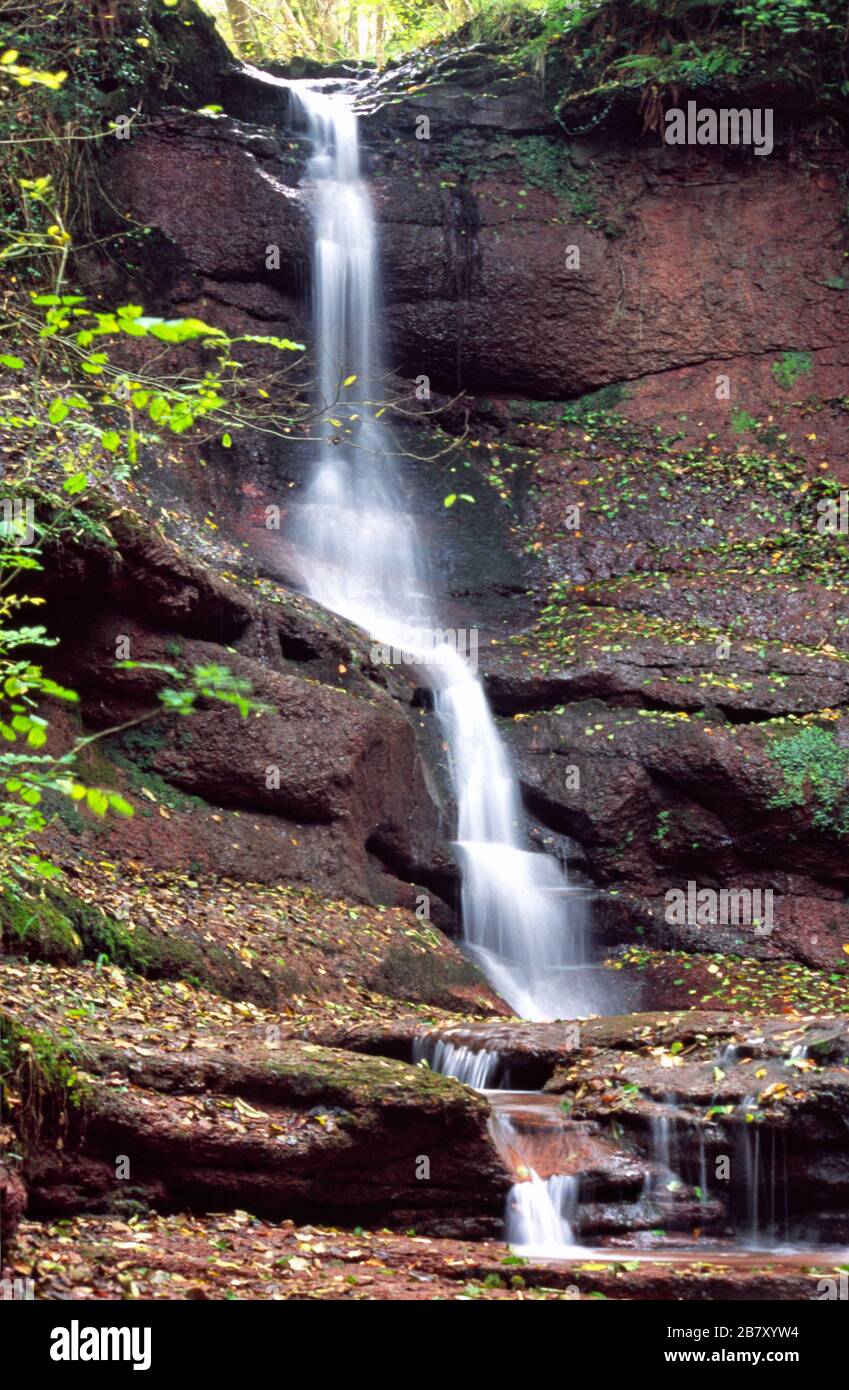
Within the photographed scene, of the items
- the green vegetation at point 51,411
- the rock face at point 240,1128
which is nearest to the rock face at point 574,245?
the green vegetation at point 51,411

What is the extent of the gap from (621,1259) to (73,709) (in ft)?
21.4

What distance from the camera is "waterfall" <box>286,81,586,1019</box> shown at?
43.7ft

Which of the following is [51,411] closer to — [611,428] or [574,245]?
[611,428]

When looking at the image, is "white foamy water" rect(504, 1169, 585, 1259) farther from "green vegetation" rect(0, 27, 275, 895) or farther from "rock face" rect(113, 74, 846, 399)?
"rock face" rect(113, 74, 846, 399)

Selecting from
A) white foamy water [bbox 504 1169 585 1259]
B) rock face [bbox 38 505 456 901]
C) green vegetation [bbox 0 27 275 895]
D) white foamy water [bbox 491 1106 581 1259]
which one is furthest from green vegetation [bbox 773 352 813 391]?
white foamy water [bbox 504 1169 585 1259]

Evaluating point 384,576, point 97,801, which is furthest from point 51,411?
point 384,576

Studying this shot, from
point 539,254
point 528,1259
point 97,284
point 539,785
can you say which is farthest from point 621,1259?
point 539,254

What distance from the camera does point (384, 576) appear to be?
17.5 metres

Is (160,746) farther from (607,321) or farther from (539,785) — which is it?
(607,321)

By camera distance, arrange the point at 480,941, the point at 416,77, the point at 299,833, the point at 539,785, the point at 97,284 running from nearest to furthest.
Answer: the point at 299,833
the point at 480,941
the point at 539,785
the point at 97,284
the point at 416,77

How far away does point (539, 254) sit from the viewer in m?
19.5

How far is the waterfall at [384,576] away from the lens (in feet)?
43.7

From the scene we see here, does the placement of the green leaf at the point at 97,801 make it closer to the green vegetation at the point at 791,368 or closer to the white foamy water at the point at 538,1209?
the white foamy water at the point at 538,1209

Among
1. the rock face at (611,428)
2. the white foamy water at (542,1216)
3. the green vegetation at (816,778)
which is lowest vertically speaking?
the white foamy water at (542,1216)
